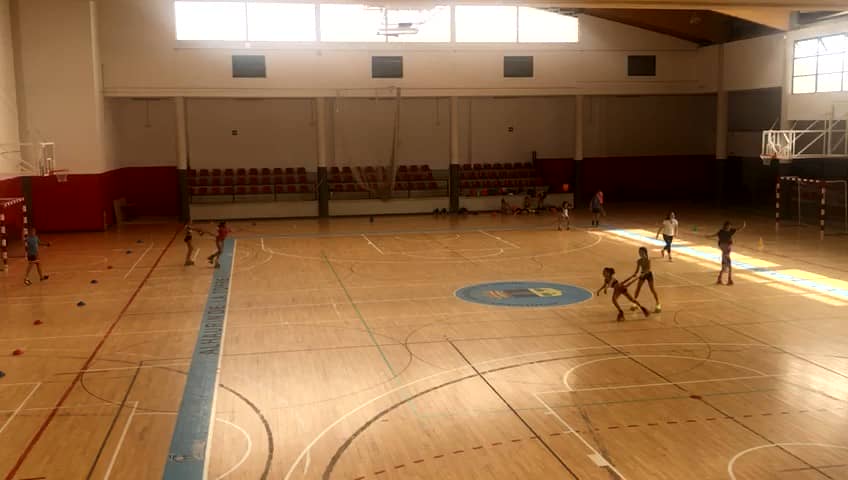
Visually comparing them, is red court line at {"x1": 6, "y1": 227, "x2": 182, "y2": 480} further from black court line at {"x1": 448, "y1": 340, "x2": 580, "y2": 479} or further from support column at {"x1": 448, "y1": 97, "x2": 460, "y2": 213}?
→ support column at {"x1": 448, "y1": 97, "x2": 460, "y2": 213}

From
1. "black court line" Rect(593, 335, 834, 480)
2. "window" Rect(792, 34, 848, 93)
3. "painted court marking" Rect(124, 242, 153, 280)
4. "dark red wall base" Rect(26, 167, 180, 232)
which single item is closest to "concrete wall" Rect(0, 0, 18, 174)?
"dark red wall base" Rect(26, 167, 180, 232)

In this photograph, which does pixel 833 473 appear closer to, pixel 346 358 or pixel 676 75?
pixel 346 358

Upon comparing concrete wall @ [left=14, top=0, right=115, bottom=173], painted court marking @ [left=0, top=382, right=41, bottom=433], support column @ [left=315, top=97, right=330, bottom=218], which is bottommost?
painted court marking @ [left=0, top=382, right=41, bottom=433]

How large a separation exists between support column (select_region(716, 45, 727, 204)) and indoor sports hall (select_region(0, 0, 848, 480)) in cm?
14

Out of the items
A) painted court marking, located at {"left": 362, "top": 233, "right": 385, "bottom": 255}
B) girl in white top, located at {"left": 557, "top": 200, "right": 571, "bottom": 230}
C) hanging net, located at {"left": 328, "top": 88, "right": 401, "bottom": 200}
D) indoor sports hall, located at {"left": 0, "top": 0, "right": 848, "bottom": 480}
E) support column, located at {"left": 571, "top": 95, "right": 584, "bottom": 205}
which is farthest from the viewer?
hanging net, located at {"left": 328, "top": 88, "right": 401, "bottom": 200}

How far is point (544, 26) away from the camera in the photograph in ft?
120

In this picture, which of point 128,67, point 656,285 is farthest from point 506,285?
point 128,67

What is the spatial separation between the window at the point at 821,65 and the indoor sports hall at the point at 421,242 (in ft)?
0.39

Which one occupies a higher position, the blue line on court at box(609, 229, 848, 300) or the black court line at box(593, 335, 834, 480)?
the blue line on court at box(609, 229, 848, 300)

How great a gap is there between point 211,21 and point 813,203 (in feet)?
81.3

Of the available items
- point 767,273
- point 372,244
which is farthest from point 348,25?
point 767,273

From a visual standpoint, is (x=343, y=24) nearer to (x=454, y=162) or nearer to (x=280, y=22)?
(x=280, y=22)

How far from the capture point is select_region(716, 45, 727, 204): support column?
3772 centimetres

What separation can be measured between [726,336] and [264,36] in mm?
24879
